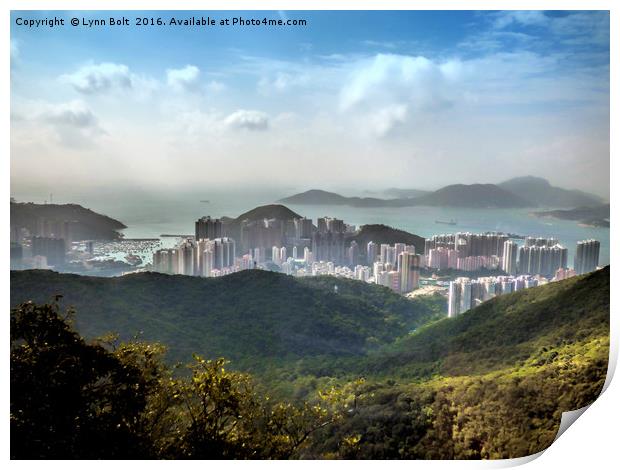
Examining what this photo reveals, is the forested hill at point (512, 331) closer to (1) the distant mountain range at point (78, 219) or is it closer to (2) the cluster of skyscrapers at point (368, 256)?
(2) the cluster of skyscrapers at point (368, 256)

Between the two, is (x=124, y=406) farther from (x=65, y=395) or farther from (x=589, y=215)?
(x=589, y=215)

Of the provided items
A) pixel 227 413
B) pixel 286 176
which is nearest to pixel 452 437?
pixel 227 413

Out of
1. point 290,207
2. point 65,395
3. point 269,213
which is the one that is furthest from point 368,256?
point 65,395

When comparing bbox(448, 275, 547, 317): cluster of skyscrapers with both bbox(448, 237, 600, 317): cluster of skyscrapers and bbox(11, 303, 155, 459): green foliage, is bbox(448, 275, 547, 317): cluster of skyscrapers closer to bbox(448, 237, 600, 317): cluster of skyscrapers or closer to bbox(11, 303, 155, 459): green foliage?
bbox(448, 237, 600, 317): cluster of skyscrapers

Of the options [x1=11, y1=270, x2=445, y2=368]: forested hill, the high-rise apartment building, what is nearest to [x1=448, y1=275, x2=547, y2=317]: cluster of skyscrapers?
[x1=11, y1=270, x2=445, y2=368]: forested hill

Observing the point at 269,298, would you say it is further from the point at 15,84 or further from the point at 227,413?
the point at 15,84

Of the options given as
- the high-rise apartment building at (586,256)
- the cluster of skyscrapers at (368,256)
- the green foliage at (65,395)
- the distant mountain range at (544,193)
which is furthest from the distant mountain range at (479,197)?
the green foliage at (65,395)
